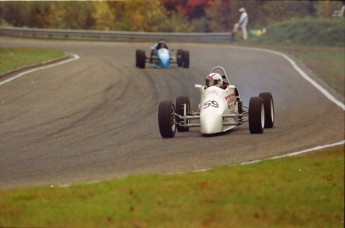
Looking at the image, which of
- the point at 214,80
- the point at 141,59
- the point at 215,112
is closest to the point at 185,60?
the point at 141,59

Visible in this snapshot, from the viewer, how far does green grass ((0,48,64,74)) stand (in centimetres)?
3878

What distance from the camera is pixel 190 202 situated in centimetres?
1179

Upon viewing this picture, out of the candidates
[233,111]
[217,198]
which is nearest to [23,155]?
[233,111]

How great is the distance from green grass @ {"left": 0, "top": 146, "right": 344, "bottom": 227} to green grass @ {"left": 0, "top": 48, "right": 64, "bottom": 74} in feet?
75.7

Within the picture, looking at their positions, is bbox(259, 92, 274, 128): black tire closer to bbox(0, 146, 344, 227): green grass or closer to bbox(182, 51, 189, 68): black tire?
bbox(0, 146, 344, 227): green grass

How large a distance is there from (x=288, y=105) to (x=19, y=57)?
55.8 feet

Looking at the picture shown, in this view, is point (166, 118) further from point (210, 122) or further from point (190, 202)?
point (190, 202)

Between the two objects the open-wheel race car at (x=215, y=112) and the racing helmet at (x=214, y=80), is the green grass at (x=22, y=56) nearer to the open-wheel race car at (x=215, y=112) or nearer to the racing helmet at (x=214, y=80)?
the open-wheel race car at (x=215, y=112)

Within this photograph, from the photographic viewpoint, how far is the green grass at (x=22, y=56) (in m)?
38.8

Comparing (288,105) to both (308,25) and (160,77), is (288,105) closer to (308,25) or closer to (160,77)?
(160,77)

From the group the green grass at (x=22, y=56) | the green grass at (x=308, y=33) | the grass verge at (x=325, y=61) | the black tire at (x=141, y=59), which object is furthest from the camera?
the green grass at (x=308, y=33)

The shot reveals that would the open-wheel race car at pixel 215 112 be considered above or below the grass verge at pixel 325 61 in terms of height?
below

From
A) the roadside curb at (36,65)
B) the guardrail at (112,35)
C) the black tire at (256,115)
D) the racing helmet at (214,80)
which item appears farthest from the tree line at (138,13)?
the black tire at (256,115)

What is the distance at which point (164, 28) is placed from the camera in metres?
70.6
